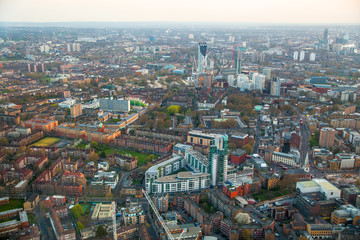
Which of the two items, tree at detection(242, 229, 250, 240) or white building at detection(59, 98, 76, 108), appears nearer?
tree at detection(242, 229, 250, 240)

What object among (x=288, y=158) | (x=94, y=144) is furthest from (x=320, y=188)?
(x=94, y=144)

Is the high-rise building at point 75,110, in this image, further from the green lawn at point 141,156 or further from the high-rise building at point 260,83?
the high-rise building at point 260,83

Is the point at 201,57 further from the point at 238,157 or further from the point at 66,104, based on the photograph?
the point at 238,157

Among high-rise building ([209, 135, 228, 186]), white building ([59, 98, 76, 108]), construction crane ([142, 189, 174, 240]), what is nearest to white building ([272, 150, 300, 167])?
high-rise building ([209, 135, 228, 186])

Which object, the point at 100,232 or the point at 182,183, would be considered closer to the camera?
the point at 100,232

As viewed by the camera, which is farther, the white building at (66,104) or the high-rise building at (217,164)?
the white building at (66,104)

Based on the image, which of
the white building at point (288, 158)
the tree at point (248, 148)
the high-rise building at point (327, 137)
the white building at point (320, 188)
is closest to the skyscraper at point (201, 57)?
the high-rise building at point (327, 137)

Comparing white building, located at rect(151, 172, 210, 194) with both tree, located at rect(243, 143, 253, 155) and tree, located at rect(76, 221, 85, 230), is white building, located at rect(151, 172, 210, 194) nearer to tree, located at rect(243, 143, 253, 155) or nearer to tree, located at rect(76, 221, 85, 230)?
tree, located at rect(76, 221, 85, 230)
